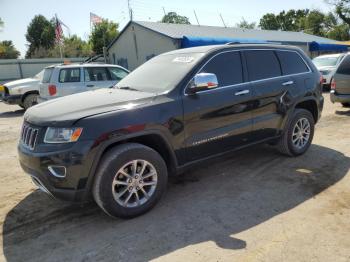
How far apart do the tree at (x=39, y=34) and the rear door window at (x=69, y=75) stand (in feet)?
178

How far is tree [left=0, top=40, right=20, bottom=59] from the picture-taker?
52812 mm

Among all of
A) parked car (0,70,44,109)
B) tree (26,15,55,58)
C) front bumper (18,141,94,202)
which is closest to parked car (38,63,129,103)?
parked car (0,70,44,109)

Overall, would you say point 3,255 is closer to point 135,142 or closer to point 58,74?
point 135,142

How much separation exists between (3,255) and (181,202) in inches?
76.4

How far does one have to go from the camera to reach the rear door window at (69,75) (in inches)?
409

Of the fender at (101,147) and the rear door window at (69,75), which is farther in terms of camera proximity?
the rear door window at (69,75)

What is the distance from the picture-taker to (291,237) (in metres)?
3.35

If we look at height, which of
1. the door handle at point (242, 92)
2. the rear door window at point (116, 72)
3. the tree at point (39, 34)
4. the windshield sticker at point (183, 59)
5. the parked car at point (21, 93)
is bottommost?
the parked car at point (21, 93)

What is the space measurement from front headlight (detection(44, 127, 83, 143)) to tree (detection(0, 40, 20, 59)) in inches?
2090

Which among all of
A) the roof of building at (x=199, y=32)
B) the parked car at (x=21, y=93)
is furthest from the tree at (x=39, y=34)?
the parked car at (x=21, y=93)

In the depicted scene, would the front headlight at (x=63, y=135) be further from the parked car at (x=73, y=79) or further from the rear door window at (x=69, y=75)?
the rear door window at (x=69, y=75)

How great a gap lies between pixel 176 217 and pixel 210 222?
1.26 ft

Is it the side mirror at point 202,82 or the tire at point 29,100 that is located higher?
the side mirror at point 202,82


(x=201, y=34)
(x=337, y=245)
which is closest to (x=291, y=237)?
(x=337, y=245)
